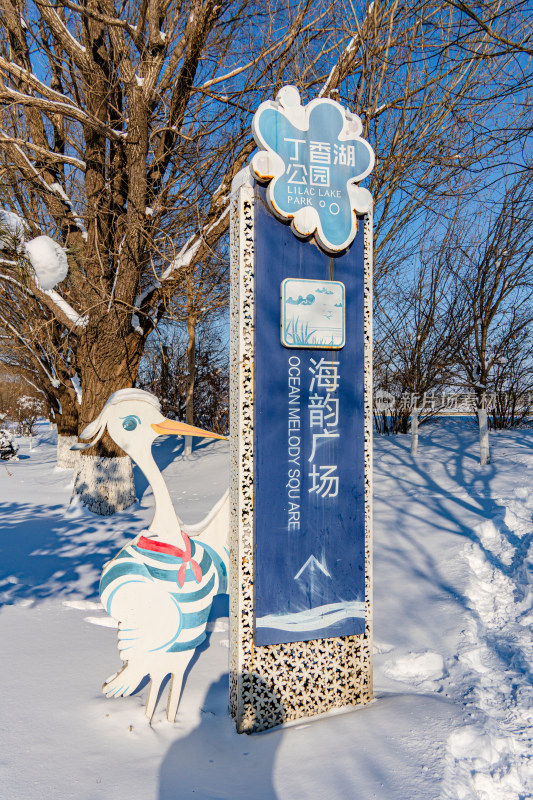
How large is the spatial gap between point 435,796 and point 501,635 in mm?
2023

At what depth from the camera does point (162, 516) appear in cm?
309

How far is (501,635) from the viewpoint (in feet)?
13.1

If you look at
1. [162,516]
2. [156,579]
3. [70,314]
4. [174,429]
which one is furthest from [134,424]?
[70,314]

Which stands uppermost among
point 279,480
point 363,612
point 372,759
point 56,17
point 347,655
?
point 56,17

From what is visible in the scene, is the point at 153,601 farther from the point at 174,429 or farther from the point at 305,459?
the point at 305,459

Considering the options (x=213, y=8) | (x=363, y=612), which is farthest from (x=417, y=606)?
(x=213, y=8)

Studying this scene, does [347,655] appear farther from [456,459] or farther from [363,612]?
[456,459]

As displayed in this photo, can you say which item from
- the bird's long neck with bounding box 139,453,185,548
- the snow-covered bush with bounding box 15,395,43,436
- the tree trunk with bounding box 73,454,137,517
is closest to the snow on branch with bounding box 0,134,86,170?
the tree trunk with bounding box 73,454,137,517

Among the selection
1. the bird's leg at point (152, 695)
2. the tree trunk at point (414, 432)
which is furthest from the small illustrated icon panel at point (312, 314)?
the tree trunk at point (414, 432)

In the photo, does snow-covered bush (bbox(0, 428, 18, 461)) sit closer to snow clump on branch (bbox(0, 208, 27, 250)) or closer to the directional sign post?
snow clump on branch (bbox(0, 208, 27, 250))

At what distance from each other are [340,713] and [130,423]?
2.08 meters

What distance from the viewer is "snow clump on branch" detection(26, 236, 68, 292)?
22.3 ft

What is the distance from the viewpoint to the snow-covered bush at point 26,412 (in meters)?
25.1

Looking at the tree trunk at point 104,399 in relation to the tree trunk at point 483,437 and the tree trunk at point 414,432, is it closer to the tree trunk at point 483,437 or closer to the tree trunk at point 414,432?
the tree trunk at point 414,432
